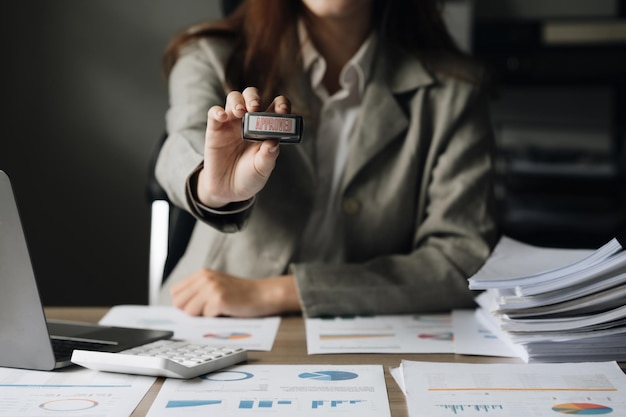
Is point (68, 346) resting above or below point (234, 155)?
below

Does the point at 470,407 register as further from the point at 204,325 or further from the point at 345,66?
the point at 345,66

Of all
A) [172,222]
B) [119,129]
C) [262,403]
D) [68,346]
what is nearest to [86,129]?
[119,129]

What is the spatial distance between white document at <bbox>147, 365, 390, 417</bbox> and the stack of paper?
0.53ft

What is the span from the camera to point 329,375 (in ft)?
2.64

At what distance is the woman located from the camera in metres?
1.26

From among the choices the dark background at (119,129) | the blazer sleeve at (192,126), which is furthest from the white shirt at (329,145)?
the dark background at (119,129)

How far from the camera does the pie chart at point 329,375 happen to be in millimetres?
793

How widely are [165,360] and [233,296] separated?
1.07ft

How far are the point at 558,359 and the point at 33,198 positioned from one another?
1924mm

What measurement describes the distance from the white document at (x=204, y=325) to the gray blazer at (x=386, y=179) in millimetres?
181

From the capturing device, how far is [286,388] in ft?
2.50

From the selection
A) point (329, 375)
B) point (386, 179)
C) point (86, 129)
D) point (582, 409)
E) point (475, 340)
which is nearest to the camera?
point (582, 409)

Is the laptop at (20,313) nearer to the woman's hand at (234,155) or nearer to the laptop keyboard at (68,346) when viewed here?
the laptop keyboard at (68,346)

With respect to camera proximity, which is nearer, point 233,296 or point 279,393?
point 279,393
